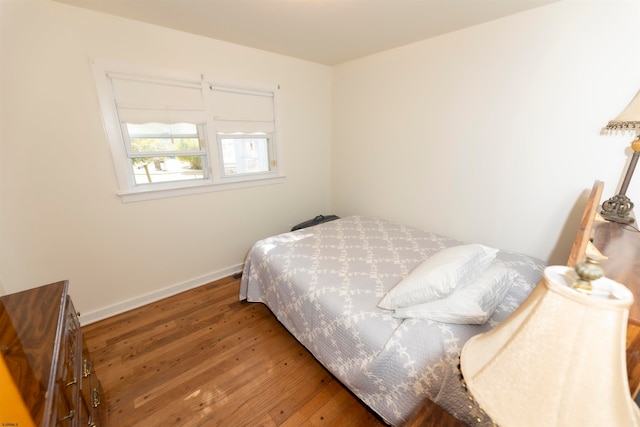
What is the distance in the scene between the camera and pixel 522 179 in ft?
6.41

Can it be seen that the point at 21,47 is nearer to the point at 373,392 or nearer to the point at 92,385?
the point at 92,385

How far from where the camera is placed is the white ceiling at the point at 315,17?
66.4 inches

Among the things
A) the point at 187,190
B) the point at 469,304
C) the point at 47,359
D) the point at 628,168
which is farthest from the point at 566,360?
the point at 187,190

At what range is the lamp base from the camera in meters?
1.42

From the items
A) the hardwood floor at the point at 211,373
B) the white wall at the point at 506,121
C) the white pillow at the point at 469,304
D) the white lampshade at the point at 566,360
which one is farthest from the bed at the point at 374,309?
the white lampshade at the point at 566,360

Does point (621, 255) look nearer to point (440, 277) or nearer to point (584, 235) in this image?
point (584, 235)

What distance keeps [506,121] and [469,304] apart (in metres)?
1.58

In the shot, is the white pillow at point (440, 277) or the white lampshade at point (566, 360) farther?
the white pillow at point (440, 277)

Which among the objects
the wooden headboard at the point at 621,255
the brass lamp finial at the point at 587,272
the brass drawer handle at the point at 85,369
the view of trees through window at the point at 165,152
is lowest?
the brass drawer handle at the point at 85,369

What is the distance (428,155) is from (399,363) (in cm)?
195

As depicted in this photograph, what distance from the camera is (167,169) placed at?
2.38 meters

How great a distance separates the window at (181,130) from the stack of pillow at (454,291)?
2.08 meters

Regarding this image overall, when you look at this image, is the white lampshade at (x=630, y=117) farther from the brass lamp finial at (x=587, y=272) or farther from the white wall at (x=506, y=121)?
the brass lamp finial at (x=587, y=272)

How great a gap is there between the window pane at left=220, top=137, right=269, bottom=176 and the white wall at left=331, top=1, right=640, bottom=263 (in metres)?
1.24
